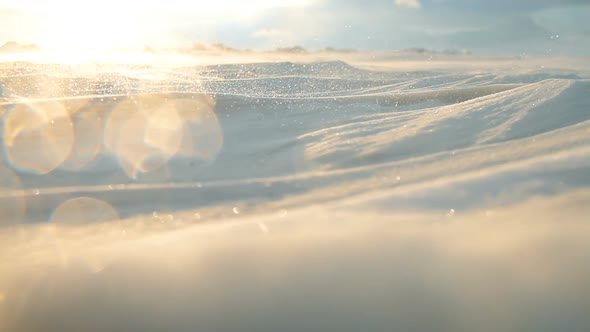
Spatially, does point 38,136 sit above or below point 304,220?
above

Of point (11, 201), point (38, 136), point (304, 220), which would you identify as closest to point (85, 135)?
point (38, 136)

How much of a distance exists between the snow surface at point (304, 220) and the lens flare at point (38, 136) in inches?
0.9

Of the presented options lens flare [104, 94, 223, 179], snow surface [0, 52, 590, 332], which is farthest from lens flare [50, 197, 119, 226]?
lens flare [104, 94, 223, 179]

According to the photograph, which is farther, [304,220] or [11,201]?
[11,201]

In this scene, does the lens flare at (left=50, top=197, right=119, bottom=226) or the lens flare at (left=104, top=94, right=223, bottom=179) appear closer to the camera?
the lens flare at (left=50, top=197, right=119, bottom=226)

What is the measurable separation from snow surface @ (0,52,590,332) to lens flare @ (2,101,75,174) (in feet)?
0.07

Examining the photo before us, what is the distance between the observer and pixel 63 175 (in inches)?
127

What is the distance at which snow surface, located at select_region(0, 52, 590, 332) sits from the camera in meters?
1.48

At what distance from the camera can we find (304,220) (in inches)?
82.0

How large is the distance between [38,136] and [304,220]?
112 inches

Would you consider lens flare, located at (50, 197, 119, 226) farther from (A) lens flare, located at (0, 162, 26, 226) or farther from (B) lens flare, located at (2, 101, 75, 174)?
(B) lens flare, located at (2, 101, 75, 174)

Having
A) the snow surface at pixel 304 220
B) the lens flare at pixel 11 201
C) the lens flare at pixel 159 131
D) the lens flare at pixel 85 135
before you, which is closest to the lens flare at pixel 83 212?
the snow surface at pixel 304 220

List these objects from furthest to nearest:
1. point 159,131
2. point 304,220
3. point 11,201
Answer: point 159,131, point 11,201, point 304,220

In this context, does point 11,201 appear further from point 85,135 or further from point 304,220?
point 304,220
